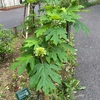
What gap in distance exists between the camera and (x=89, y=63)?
193 inches

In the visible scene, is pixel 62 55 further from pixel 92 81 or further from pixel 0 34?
pixel 0 34

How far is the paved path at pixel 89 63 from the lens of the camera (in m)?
3.81

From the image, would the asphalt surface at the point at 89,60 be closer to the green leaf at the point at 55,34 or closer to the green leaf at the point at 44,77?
the green leaf at the point at 44,77

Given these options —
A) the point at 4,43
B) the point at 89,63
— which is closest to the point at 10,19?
the point at 4,43

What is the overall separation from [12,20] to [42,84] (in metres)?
7.25

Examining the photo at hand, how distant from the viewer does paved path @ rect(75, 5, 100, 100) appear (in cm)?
381

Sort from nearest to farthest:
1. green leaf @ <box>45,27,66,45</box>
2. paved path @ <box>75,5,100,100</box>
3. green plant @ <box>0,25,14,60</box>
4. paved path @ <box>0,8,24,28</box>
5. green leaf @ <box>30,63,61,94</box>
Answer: green leaf @ <box>30,63,61,94</box> < green leaf @ <box>45,27,66,45</box> < paved path @ <box>75,5,100,100</box> < green plant @ <box>0,25,14,60</box> < paved path @ <box>0,8,24,28</box>

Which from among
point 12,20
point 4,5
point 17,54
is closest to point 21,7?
point 4,5

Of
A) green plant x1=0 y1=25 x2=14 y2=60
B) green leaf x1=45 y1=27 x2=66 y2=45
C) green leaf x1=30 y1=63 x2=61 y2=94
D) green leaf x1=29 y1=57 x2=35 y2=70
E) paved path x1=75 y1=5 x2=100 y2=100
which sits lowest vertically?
paved path x1=75 y1=5 x2=100 y2=100

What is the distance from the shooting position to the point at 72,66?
462cm

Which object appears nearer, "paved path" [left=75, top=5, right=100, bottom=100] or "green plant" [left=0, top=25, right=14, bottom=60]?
"paved path" [left=75, top=5, right=100, bottom=100]

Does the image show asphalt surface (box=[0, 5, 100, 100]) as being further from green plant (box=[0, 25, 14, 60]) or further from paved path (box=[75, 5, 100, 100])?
green plant (box=[0, 25, 14, 60])

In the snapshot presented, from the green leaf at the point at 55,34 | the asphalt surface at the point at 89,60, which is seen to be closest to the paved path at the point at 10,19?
the asphalt surface at the point at 89,60

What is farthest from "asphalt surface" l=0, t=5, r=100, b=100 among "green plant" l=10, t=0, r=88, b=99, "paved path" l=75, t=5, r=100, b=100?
"green plant" l=10, t=0, r=88, b=99
